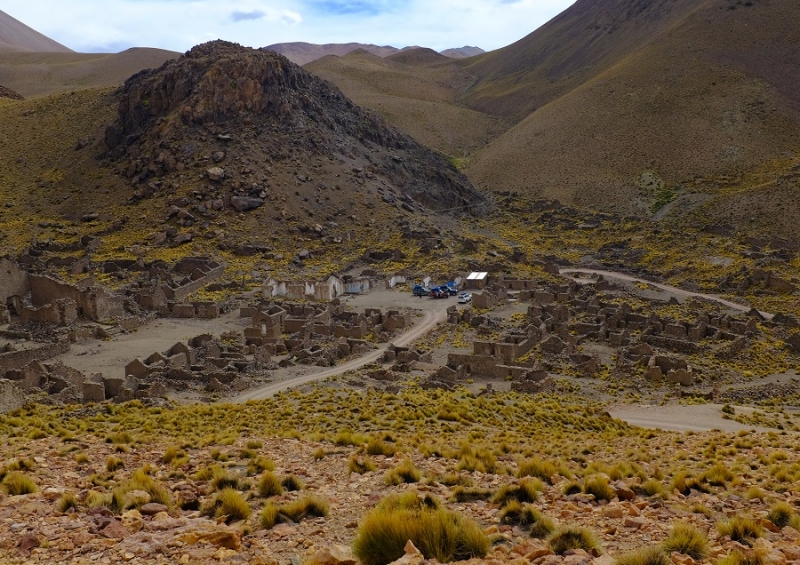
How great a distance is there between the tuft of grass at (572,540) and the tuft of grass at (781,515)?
3358 millimetres

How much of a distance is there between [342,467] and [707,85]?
12291cm

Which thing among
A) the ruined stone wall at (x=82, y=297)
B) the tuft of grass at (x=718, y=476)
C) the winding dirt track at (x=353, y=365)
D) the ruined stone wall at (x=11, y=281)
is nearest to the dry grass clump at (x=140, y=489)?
the tuft of grass at (x=718, y=476)

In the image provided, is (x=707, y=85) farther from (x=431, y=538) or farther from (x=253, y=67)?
(x=431, y=538)

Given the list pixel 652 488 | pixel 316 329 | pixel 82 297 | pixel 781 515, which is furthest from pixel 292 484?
pixel 82 297

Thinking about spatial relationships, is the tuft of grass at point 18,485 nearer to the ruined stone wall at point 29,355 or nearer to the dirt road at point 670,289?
the ruined stone wall at point 29,355

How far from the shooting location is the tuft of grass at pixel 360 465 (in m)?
13.6

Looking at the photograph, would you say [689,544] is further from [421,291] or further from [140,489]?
[421,291]

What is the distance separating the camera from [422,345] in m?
40.1

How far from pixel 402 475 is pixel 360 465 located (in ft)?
4.10

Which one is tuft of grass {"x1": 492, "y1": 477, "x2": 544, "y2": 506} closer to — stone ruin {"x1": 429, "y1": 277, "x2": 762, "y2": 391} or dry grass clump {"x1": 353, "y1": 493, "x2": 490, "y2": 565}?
dry grass clump {"x1": 353, "y1": 493, "x2": 490, "y2": 565}

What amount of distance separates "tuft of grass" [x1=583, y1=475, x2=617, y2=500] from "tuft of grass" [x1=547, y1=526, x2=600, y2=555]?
2.69m

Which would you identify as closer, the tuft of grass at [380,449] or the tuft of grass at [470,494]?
the tuft of grass at [470,494]

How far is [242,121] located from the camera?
303 feet

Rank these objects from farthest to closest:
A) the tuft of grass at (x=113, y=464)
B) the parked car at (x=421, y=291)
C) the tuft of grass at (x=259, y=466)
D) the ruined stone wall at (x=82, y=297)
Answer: the parked car at (x=421, y=291), the ruined stone wall at (x=82, y=297), the tuft of grass at (x=113, y=464), the tuft of grass at (x=259, y=466)
